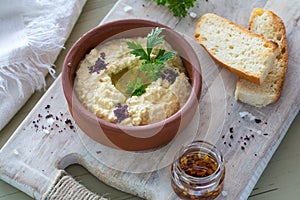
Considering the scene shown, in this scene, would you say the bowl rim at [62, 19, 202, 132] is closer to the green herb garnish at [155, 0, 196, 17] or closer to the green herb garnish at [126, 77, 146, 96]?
the green herb garnish at [126, 77, 146, 96]

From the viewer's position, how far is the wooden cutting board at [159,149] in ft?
8.89

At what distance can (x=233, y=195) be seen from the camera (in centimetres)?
265

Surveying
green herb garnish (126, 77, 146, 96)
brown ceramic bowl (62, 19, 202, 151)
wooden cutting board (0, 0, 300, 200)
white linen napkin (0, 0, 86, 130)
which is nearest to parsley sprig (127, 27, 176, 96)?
green herb garnish (126, 77, 146, 96)

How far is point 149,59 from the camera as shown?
269cm

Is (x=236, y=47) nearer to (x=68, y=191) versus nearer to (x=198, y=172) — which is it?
(x=198, y=172)

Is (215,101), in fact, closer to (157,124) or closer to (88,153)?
(157,124)

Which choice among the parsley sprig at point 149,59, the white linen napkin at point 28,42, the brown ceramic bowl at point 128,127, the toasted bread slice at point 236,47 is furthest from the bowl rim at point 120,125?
the white linen napkin at point 28,42

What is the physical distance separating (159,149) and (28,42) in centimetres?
89

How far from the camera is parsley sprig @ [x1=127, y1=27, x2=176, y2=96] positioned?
8.66 feet

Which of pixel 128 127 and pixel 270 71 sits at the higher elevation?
pixel 270 71

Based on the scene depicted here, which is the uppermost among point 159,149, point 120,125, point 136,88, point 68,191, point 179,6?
point 179,6

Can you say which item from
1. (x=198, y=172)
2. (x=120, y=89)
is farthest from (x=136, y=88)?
(x=198, y=172)

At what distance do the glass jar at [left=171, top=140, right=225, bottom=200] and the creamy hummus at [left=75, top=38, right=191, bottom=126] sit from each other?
0.20 metres

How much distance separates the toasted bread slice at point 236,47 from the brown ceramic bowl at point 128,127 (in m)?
0.25
